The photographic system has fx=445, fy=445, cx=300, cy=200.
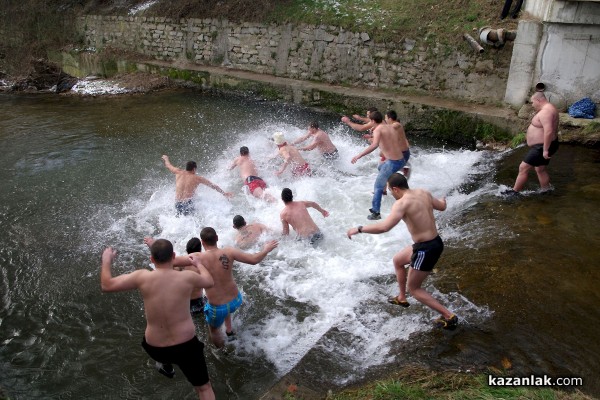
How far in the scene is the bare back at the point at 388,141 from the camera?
24.7 ft

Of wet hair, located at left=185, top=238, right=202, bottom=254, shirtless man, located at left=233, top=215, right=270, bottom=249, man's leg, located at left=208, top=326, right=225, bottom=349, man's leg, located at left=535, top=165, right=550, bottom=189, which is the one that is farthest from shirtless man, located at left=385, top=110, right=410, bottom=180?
man's leg, located at left=208, top=326, right=225, bottom=349

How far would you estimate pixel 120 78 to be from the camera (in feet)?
60.8

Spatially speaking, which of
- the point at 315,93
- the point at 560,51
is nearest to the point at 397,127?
the point at 560,51

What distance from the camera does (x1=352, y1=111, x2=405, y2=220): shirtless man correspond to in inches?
298

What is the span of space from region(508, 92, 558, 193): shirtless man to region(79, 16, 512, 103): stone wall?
4.37 metres

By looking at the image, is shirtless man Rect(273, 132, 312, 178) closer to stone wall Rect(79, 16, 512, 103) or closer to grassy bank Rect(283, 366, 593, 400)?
stone wall Rect(79, 16, 512, 103)

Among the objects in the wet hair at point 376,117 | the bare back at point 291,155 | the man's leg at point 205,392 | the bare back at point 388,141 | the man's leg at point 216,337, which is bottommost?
the man's leg at point 216,337

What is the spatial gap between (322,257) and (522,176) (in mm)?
3701

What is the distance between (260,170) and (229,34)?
8395mm

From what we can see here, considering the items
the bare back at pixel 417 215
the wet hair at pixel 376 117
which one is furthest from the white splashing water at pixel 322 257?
the wet hair at pixel 376 117

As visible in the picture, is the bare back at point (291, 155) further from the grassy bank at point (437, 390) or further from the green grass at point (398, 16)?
the grassy bank at point (437, 390)

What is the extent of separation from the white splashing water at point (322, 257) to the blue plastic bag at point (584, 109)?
2286 millimetres

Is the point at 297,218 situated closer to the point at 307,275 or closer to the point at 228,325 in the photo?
the point at 307,275

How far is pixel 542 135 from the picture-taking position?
7.08 metres
